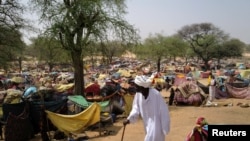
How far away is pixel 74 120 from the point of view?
9.92m

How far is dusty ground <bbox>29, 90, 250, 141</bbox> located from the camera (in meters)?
10.0

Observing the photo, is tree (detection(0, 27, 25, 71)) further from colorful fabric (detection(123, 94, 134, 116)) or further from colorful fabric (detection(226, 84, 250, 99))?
colorful fabric (detection(226, 84, 250, 99))

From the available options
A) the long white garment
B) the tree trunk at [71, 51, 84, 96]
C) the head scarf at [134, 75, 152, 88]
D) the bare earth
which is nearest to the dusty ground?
the bare earth

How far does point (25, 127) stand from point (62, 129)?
39.4 inches

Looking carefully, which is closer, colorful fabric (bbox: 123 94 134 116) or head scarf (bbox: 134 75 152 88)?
head scarf (bbox: 134 75 152 88)

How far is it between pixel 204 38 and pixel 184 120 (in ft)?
174

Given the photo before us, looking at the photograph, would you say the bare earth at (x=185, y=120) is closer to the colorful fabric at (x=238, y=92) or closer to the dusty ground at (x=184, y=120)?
the dusty ground at (x=184, y=120)

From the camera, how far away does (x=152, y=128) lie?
5133 mm

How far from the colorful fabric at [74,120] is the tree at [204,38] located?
1932 inches

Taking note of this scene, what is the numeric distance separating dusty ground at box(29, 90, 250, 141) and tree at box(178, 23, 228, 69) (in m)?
43.5

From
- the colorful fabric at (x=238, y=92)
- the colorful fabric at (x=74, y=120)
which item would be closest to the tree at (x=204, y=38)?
the colorful fabric at (x=238, y=92)

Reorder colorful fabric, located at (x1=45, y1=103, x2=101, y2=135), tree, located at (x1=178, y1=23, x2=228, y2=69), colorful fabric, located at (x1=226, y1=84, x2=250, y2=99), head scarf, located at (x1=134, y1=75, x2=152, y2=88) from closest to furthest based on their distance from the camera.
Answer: head scarf, located at (x1=134, y1=75, x2=152, y2=88) → colorful fabric, located at (x1=45, y1=103, x2=101, y2=135) → colorful fabric, located at (x1=226, y1=84, x2=250, y2=99) → tree, located at (x1=178, y1=23, x2=228, y2=69)

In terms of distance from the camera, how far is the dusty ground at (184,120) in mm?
10045

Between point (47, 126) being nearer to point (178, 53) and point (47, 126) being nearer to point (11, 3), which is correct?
point (11, 3)
